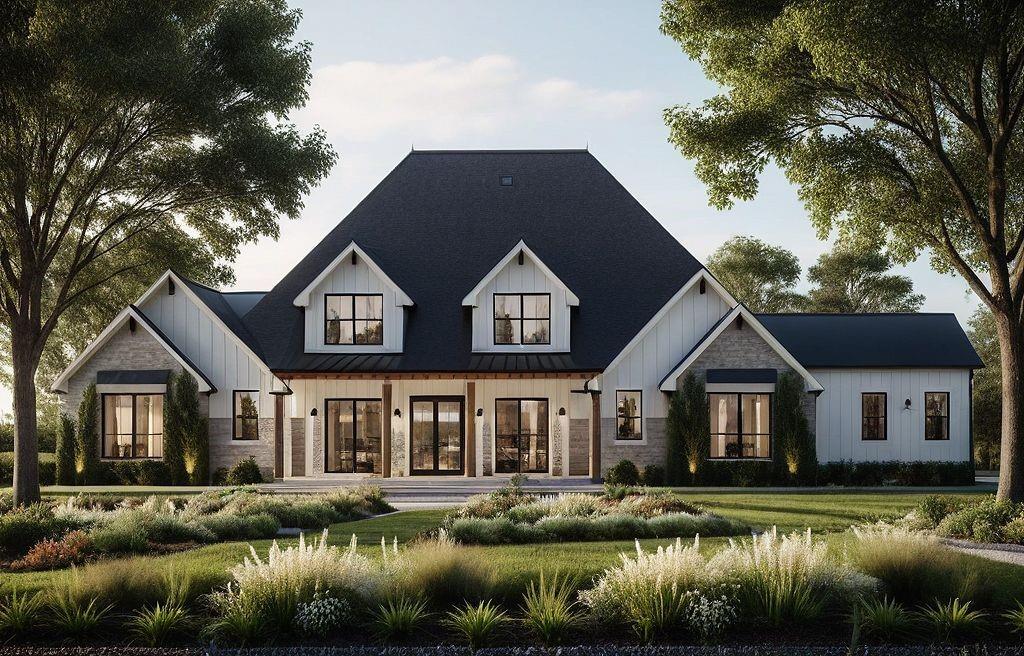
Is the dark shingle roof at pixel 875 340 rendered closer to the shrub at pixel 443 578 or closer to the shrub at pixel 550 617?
the shrub at pixel 443 578

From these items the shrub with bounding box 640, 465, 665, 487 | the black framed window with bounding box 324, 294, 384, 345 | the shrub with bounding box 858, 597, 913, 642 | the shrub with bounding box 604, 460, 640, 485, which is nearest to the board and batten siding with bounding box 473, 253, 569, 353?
the black framed window with bounding box 324, 294, 384, 345

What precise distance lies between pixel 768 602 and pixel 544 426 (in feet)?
60.7

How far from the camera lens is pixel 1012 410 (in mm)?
18219

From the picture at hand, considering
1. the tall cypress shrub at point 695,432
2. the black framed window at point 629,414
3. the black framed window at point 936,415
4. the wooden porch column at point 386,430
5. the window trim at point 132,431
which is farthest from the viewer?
the black framed window at point 936,415

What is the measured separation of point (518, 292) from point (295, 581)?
1913cm

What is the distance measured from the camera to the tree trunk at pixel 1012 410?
17953 millimetres

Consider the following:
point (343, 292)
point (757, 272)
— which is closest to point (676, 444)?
point (343, 292)

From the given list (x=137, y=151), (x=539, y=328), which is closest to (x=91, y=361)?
(x=137, y=151)

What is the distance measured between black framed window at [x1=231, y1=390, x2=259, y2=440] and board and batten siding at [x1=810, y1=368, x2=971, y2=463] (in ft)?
61.1

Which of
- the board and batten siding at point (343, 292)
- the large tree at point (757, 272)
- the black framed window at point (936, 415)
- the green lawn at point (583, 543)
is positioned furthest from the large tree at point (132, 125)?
the large tree at point (757, 272)

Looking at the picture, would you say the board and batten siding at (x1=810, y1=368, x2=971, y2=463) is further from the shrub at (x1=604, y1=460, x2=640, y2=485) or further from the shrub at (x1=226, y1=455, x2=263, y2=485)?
the shrub at (x1=226, y1=455, x2=263, y2=485)

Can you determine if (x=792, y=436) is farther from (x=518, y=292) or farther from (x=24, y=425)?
(x=24, y=425)

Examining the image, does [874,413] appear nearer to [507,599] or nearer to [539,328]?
[539,328]

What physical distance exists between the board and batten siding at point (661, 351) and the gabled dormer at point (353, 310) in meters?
7.13
